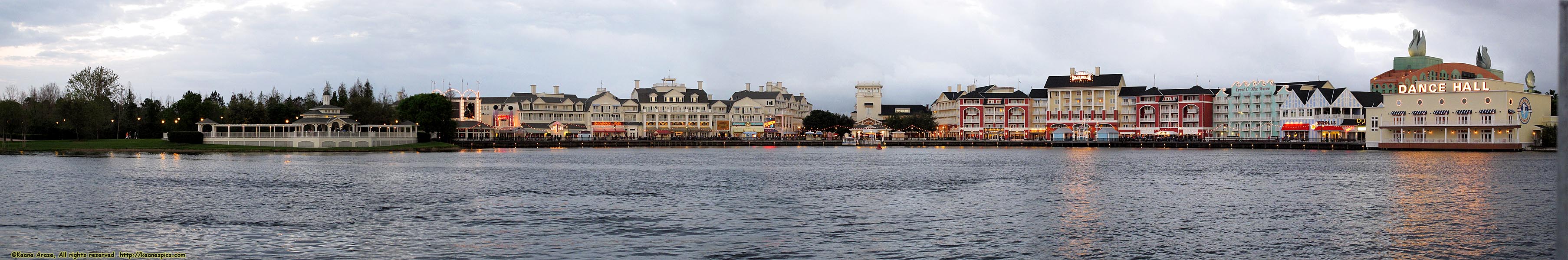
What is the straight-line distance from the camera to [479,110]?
141000mm

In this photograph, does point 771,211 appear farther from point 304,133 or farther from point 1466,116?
point 1466,116

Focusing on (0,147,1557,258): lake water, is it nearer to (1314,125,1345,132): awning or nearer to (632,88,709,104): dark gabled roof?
(1314,125,1345,132): awning

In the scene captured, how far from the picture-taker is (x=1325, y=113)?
123 metres

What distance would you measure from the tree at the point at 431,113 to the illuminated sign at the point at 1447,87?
3840 inches

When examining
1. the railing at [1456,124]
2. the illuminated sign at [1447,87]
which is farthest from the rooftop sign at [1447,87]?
the railing at [1456,124]

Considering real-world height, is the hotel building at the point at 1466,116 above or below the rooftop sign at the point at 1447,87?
below

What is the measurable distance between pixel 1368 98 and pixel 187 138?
413 ft

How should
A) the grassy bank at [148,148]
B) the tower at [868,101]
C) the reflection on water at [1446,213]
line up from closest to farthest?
1. the reflection on water at [1446,213]
2. the grassy bank at [148,148]
3. the tower at [868,101]

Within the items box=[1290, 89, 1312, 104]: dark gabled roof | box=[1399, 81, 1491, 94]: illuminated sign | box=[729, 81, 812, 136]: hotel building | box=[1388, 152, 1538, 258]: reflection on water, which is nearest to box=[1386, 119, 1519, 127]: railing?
box=[1399, 81, 1491, 94]: illuminated sign

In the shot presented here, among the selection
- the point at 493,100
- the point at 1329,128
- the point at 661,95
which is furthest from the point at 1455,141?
the point at 493,100

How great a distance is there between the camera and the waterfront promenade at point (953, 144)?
110m

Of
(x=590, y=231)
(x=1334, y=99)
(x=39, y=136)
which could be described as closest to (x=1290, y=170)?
(x=590, y=231)

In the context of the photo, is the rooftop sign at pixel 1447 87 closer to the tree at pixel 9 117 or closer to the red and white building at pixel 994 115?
the red and white building at pixel 994 115

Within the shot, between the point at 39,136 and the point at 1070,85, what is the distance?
121370 millimetres
